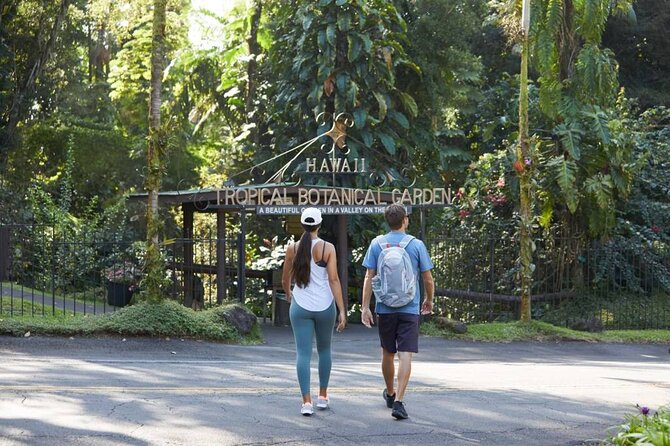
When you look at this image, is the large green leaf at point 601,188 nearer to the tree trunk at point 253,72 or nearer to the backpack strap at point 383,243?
the tree trunk at point 253,72

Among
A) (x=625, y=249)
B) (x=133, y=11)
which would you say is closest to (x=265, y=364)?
(x=133, y=11)

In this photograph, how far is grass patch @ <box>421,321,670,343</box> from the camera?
1731 centimetres

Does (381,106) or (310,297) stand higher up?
(381,106)

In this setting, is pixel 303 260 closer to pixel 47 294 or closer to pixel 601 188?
pixel 601 188

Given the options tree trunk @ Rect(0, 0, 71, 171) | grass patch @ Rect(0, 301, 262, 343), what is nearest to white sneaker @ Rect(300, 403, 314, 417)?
grass patch @ Rect(0, 301, 262, 343)

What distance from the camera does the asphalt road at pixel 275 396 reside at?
26.0 ft

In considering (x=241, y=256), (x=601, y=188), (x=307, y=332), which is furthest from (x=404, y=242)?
(x=601, y=188)

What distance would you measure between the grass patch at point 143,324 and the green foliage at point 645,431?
825 cm

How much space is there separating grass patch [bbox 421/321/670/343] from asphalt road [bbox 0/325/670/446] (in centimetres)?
199

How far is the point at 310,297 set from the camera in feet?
28.4

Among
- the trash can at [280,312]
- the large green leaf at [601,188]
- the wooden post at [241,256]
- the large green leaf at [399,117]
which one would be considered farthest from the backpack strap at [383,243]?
the large green leaf at [399,117]

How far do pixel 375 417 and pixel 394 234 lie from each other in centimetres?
165

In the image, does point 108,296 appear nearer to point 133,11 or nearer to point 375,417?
point 133,11

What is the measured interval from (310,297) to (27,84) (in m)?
15.0
